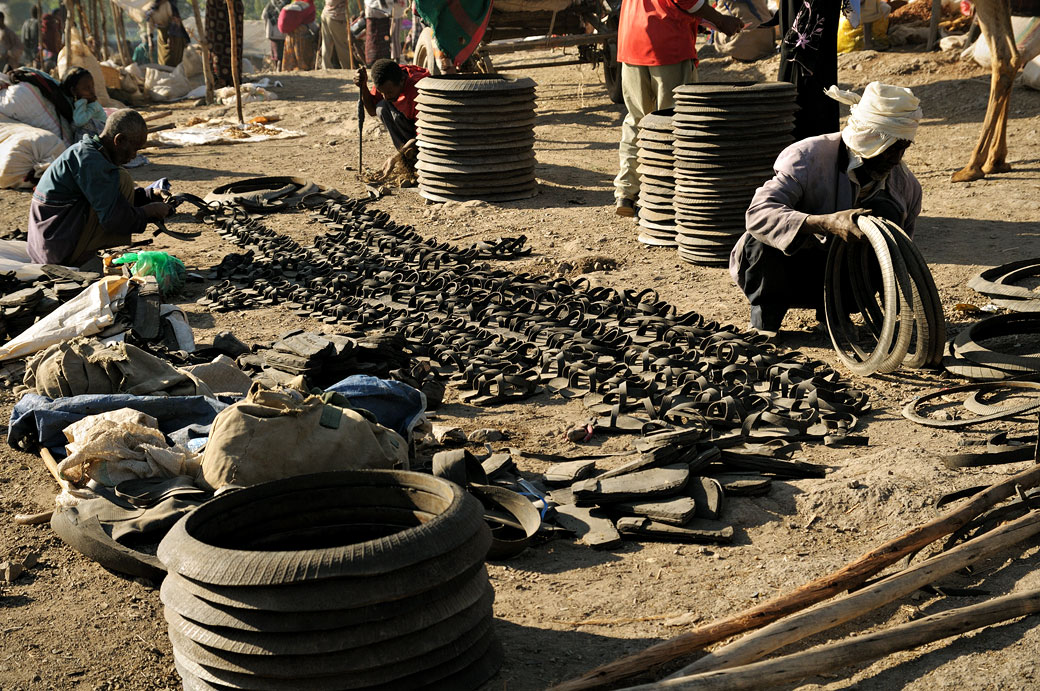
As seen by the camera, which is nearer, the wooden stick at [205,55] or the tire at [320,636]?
the tire at [320,636]

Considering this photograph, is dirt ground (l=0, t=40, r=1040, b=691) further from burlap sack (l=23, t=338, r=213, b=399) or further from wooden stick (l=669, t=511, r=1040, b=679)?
burlap sack (l=23, t=338, r=213, b=399)

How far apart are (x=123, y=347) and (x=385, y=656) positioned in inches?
113

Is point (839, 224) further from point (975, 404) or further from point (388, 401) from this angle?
point (388, 401)

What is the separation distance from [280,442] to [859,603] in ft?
6.65

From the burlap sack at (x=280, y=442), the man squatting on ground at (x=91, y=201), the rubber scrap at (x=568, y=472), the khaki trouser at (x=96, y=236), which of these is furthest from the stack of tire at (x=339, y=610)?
the khaki trouser at (x=96, y=236)

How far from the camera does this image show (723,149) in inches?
292

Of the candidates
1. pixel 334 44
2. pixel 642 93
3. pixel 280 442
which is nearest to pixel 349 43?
pixel 334 44

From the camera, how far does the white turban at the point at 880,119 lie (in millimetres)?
5316

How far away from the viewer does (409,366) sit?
18.6ft

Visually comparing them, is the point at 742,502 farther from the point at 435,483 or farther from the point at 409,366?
the point at 409,366

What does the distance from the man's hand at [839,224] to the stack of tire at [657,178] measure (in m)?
2.45

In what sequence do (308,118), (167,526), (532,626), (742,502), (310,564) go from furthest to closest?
1. (308,118)
2. (742,502)
3. (167,526)
4. (532,626)
5. (310,564)

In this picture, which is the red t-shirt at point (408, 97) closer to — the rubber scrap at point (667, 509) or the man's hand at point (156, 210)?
the man's hand at point (156, 210)

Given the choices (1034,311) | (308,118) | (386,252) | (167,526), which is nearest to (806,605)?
(167,526)
